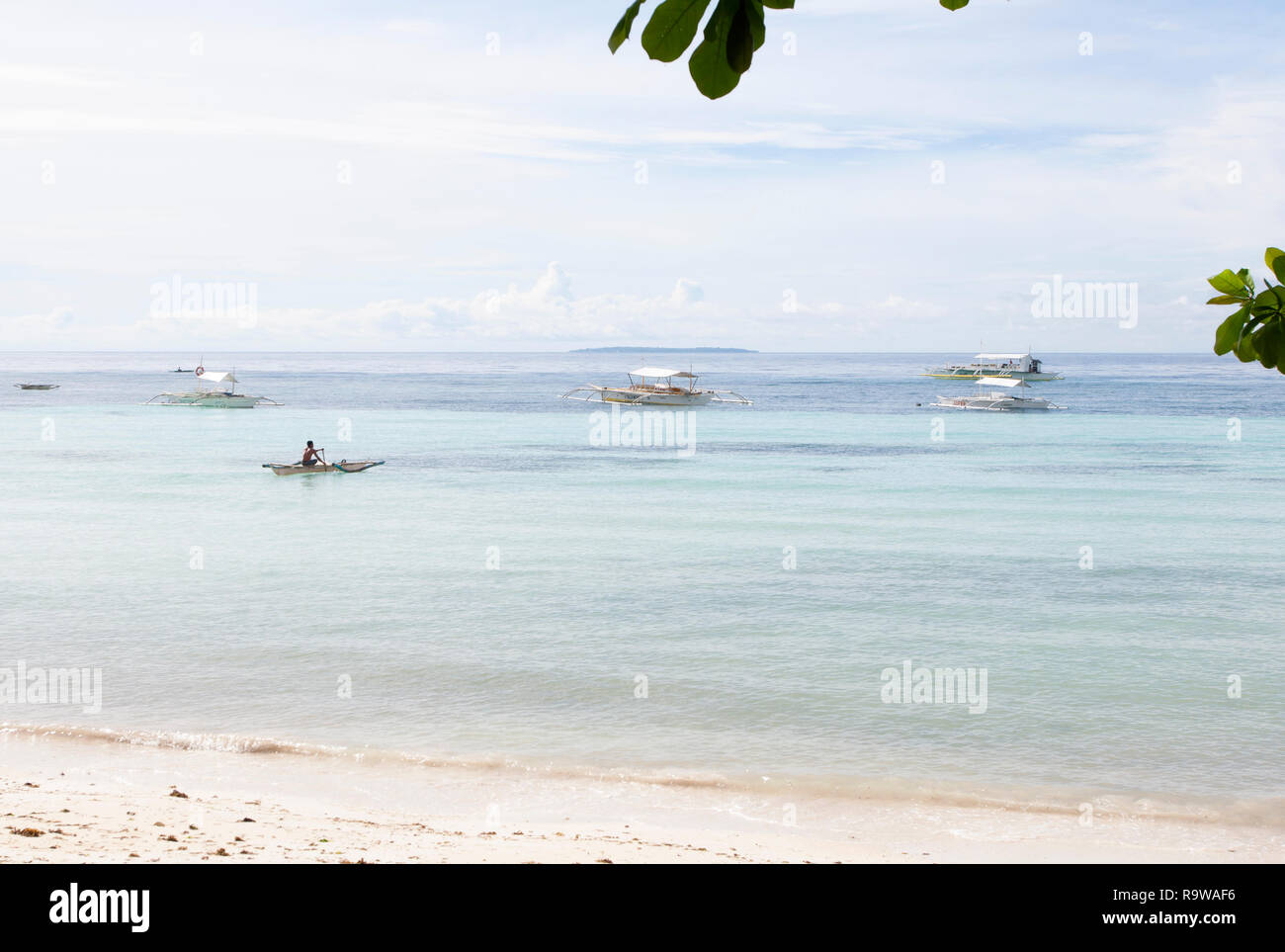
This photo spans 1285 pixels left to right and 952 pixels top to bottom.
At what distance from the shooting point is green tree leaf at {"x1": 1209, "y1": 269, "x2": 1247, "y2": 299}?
2.90 meters

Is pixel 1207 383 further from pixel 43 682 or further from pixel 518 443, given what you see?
pixel 43 682

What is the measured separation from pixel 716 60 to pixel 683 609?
19315 millimetres

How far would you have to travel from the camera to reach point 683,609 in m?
21.3

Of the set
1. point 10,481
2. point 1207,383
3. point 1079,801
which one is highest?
point 1207,383

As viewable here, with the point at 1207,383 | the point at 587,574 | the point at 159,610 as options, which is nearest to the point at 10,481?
the point at 159,610

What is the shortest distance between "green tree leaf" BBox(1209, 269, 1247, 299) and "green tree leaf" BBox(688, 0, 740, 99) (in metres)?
1.50

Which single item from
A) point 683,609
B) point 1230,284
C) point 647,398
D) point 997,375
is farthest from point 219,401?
point 1230,284

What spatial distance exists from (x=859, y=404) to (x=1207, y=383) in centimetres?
6660

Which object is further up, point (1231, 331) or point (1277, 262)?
point (1277, 262)

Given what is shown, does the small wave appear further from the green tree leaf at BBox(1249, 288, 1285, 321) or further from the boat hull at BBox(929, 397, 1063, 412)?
the boat hull at BBox(929, 397, 1063, 412)

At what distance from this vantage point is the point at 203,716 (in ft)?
47.8

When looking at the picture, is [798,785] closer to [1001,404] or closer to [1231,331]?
[1231,331]

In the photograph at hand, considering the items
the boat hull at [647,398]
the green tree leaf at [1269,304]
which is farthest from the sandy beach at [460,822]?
the boat hull at [647,398]

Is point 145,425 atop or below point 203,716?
atop
